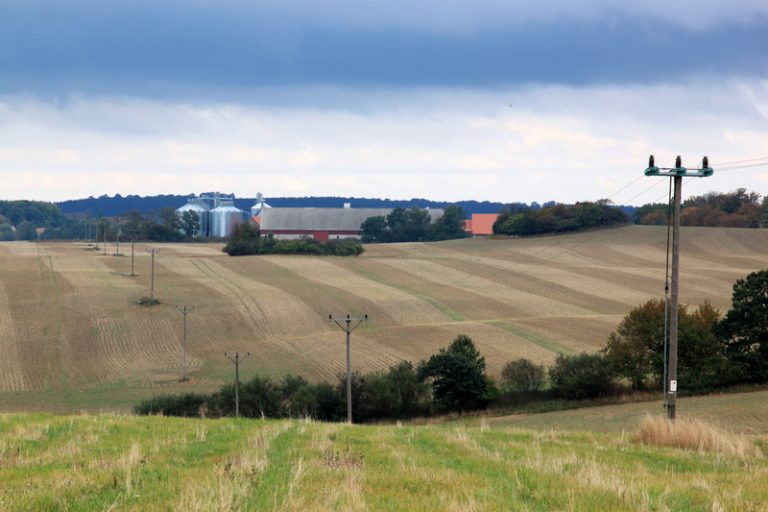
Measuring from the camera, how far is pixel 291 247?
14025 centimetres

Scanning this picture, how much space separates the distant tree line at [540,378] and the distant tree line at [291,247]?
79954 mm

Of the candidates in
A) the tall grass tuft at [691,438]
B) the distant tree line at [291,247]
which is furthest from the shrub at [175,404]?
the distant tree line at [291,247]

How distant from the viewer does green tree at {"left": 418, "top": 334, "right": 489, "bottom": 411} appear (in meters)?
54.0

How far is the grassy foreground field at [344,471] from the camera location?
10539 millimetres

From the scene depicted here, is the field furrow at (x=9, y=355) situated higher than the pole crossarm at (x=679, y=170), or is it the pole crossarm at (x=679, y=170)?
the pole crossarm at (x=679, y=170)

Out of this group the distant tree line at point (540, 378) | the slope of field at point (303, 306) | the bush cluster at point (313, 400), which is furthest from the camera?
the slope of field at point (303, 306)

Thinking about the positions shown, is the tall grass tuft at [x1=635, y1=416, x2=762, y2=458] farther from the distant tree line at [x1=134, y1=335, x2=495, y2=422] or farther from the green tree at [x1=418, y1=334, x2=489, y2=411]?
the green tree at [x1=418, y1=334, x2=489, y2=411]

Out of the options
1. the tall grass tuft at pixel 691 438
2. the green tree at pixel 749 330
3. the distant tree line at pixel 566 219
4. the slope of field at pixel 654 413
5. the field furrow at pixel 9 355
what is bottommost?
the field furrow at pixel 9 355

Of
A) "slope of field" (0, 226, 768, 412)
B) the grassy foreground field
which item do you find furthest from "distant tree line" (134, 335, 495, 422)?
the grassy foreground field

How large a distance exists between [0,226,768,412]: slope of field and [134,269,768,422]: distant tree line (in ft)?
15.8

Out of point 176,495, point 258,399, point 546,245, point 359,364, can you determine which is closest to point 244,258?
point 546,245

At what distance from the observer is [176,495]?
10711 millimetres

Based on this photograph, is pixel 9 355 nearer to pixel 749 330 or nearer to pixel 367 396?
pixel 367 396

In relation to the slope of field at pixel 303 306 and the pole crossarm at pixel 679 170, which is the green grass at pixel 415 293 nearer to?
the slope of field at pixel 303 306
